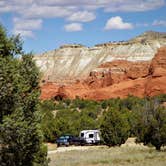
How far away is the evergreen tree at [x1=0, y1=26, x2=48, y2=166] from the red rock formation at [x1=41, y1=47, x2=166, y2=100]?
360 feet

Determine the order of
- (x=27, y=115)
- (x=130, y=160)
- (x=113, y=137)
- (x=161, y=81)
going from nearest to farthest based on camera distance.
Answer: (x=27, y=115) < (x=130, y=160) < (x=113, y=137) < (x=161, y=81)

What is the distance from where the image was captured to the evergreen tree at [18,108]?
15508 mm

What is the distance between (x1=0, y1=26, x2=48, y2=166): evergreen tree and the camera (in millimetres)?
15508

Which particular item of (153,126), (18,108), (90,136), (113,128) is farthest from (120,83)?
(18,108)

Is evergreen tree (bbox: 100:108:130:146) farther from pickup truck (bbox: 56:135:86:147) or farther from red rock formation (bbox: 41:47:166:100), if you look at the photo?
red rock formation (bbox: 41:47:166:100)

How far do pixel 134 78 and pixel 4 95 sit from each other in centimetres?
12728

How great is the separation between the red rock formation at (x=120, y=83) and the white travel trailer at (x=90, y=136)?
68522 mm

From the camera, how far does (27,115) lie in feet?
53.8

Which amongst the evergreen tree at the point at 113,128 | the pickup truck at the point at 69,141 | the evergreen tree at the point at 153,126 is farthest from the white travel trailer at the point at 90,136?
the evergreen tree at the point at 153,126

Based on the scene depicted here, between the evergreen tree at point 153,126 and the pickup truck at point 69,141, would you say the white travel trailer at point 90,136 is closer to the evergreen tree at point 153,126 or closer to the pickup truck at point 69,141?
the pickup truck at point 69,141

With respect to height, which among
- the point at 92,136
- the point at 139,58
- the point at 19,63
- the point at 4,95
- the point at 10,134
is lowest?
the point at 92,136

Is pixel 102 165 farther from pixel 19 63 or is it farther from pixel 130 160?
pixel 19 63

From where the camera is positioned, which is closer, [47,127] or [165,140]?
[165,140]

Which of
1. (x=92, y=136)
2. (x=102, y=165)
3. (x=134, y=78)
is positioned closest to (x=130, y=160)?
(x=102, y=165)
